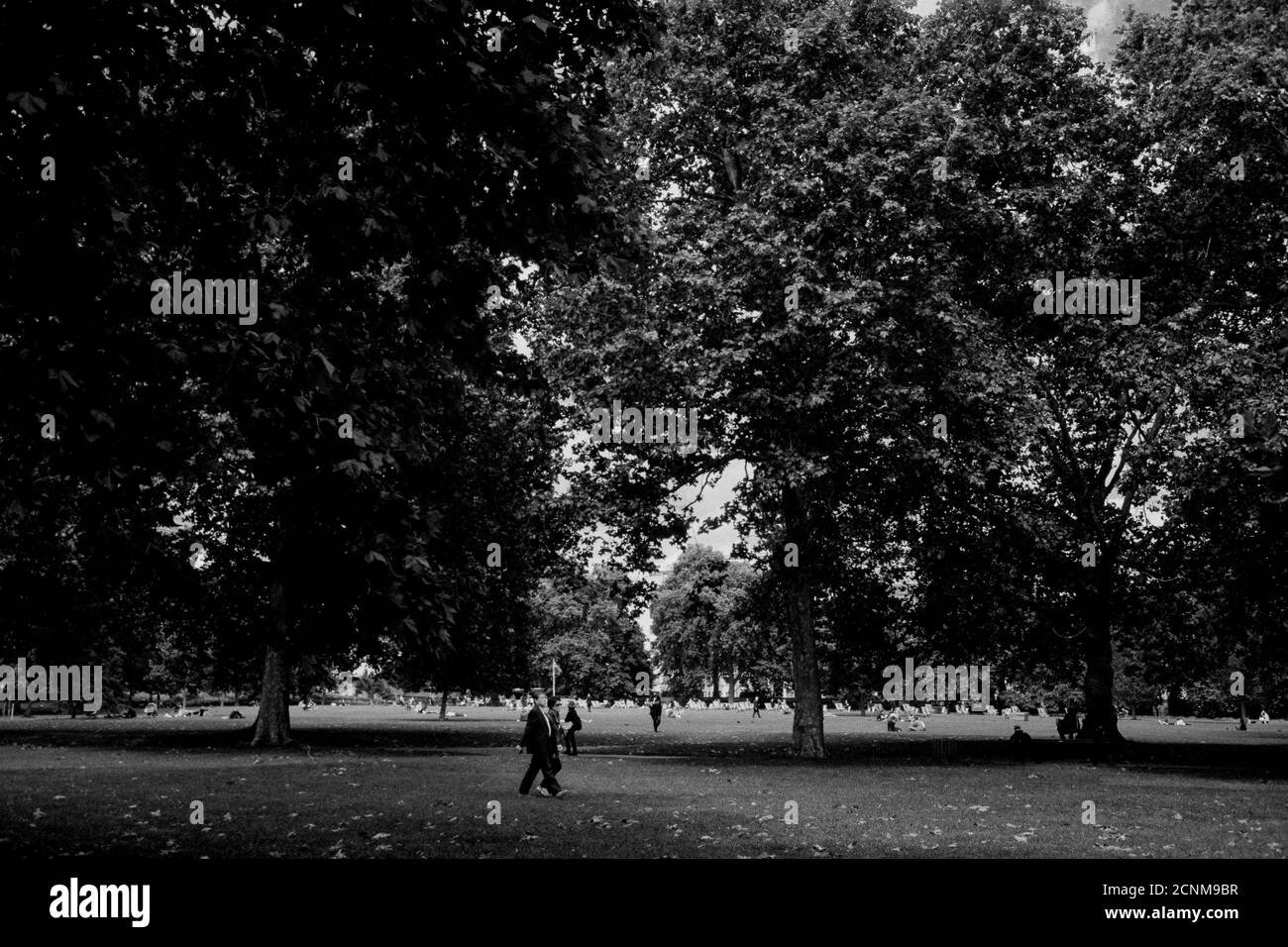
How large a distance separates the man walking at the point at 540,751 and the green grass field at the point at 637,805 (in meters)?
0.54

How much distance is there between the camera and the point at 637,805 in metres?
16.7

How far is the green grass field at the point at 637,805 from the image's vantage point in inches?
477

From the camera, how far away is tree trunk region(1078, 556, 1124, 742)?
1335 inches

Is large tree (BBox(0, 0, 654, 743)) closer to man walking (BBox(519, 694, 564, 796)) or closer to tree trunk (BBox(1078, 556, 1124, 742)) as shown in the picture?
man walking (BBox(519, 694, 564, 796))

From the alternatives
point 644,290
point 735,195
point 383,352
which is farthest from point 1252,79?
point 383,352

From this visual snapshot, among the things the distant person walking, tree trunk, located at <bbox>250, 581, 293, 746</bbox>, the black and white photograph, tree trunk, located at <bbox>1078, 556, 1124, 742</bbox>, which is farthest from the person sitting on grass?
tree trunk, located at <bbox>250, 581, 293, 746</bbox>

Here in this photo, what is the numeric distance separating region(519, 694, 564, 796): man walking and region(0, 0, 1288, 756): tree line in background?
3765mm

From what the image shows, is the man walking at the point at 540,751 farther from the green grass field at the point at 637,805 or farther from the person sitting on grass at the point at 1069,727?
the person sitting on grass at the point at 1069,727

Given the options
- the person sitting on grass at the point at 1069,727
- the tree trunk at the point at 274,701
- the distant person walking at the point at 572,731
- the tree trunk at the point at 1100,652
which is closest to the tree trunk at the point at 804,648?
the distant person walking at the point at 572,731

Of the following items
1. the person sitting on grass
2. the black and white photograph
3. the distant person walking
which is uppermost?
the black and white photograph

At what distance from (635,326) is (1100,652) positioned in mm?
21233

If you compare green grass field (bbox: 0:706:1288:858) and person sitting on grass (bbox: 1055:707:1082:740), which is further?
person sitting on grass (bbox: 1055:707:1082:740)

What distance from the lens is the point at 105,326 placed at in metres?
9.01
